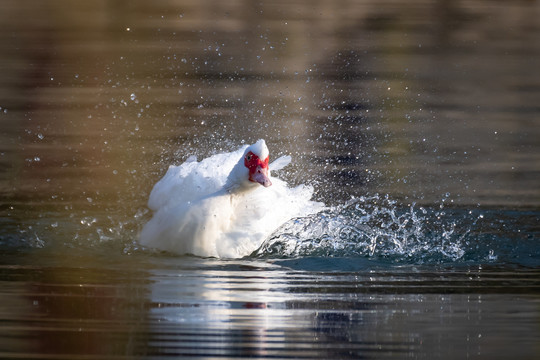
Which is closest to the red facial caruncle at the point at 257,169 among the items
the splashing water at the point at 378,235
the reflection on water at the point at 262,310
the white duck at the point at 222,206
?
the white duck at the point at 222,206

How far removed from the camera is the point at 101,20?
556 inches

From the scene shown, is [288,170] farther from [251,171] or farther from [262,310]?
[262,310]

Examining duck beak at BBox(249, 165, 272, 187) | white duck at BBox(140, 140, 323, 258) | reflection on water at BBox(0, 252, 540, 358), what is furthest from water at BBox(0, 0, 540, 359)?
duck beak at BBox(249, 165, 272, 187)

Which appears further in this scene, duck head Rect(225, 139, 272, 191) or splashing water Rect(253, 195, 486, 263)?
duck head Rect(225, 139, 272, 191)

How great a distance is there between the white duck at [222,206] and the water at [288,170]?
19cm

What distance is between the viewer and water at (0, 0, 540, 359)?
4277 mm

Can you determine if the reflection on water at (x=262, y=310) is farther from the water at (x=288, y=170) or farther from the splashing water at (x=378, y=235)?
the splashing water at (x=378, y=235)

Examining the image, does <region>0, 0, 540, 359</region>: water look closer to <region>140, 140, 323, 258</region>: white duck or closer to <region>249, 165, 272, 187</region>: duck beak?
<region>140, 140, 323, 258</region>: white duck

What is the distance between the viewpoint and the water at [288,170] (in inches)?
168

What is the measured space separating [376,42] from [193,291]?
9.00 m

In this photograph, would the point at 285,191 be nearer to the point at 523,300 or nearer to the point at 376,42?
the point at 523,300

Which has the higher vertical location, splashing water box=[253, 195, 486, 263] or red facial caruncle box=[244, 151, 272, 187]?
red facial caruncle box=[244, 151, 272, 187]

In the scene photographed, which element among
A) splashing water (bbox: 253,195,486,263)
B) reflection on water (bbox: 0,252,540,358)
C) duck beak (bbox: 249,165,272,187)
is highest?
duck beak (bbox: 249,165,272,187)

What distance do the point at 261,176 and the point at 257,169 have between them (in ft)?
0.20
